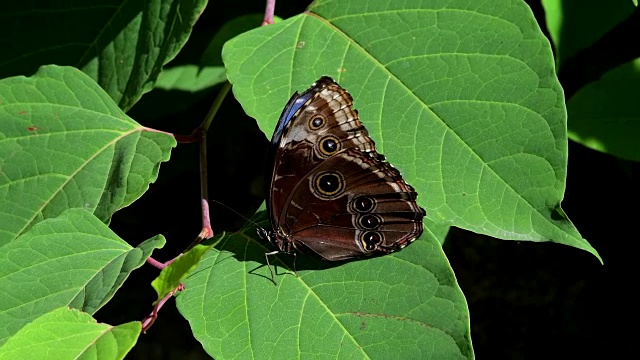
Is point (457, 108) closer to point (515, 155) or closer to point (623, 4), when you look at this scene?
point (515, 155)

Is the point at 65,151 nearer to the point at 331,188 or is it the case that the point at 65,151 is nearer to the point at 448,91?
the point at 331,188

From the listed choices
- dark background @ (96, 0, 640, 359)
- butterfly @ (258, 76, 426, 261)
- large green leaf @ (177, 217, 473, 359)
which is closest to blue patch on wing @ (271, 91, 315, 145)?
butterfly @ (258, 76, 426, 261)

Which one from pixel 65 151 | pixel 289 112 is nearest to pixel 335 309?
pixel 289 112

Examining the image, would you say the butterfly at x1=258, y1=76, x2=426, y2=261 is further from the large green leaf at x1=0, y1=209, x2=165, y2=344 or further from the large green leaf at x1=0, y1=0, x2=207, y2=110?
the large green leaf at x1=0, y1=0, x2=207, y2=110

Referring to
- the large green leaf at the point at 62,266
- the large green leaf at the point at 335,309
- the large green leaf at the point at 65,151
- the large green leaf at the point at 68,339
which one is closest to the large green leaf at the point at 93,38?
the large green leaf at the point at 65,151

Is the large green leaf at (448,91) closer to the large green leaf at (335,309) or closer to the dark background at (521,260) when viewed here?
the large green leaf at (335,309)
